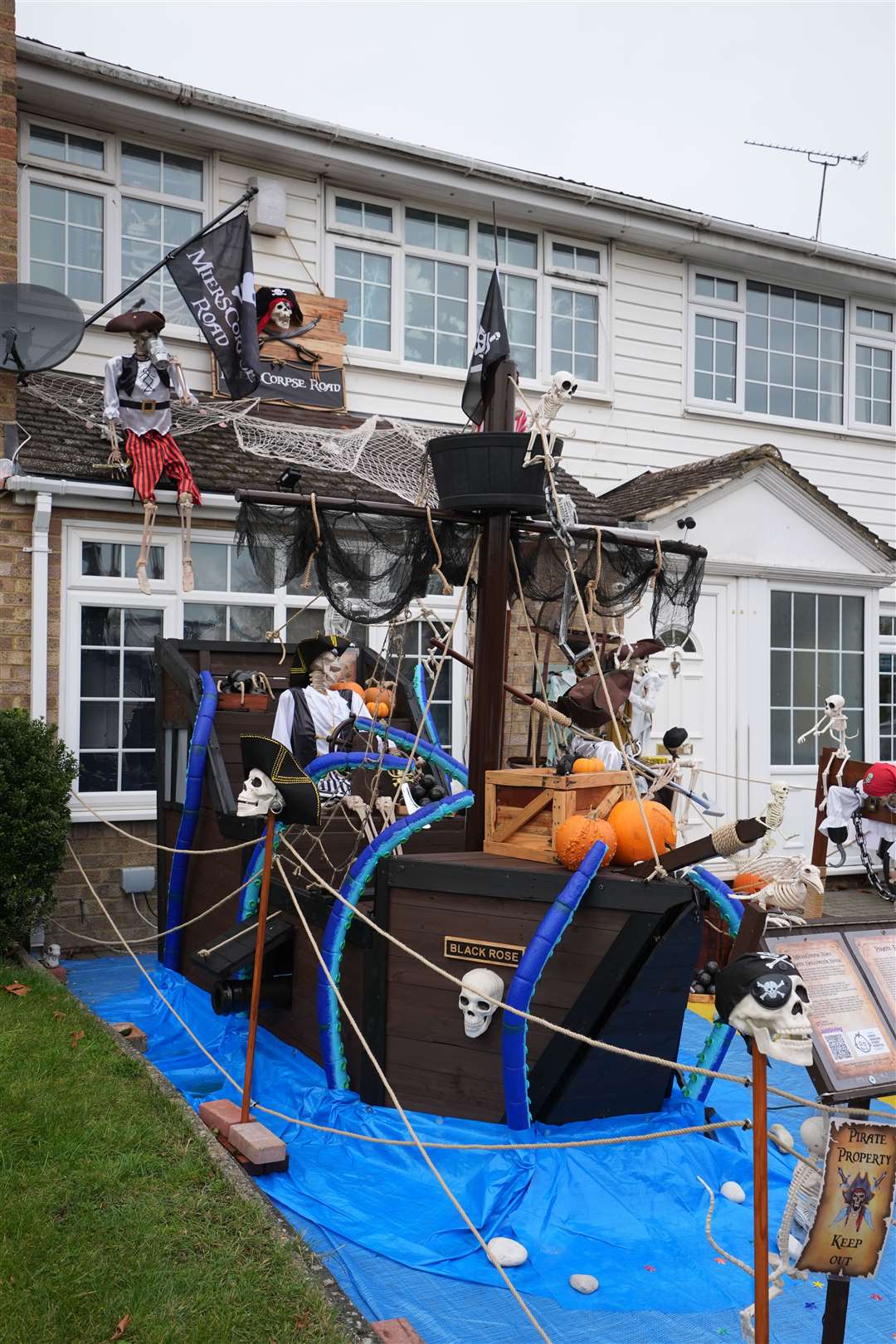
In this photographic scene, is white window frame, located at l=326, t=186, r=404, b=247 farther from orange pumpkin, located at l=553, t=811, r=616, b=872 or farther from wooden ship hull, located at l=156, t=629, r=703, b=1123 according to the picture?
orange pumpkin, located at l=553, t=811, r=616, b=872

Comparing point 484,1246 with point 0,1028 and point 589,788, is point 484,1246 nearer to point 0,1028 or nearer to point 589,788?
point 589,788

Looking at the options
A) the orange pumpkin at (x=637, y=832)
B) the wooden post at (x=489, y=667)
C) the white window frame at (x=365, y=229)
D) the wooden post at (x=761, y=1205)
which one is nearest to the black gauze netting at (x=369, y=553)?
the wooden post at (x=489, y=667)

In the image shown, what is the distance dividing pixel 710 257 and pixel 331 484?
226 inches

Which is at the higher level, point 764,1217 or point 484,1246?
point 764,1217

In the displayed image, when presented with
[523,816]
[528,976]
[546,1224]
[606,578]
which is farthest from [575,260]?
[546,1224]

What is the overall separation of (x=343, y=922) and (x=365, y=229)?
7964 mm

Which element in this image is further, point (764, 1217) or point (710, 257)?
point (710, 257)

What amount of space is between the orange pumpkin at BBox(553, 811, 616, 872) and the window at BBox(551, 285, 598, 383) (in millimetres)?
7837

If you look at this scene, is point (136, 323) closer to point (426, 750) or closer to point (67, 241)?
point (67, 241)

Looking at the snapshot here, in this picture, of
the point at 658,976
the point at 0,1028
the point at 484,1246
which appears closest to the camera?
the point at 484,1246

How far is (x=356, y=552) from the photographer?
247 inches

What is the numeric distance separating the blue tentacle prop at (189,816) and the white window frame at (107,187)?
4225 millimetres

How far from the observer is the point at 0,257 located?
830 centimetres

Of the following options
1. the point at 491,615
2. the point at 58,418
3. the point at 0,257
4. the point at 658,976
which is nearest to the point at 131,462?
the point at 58,418
